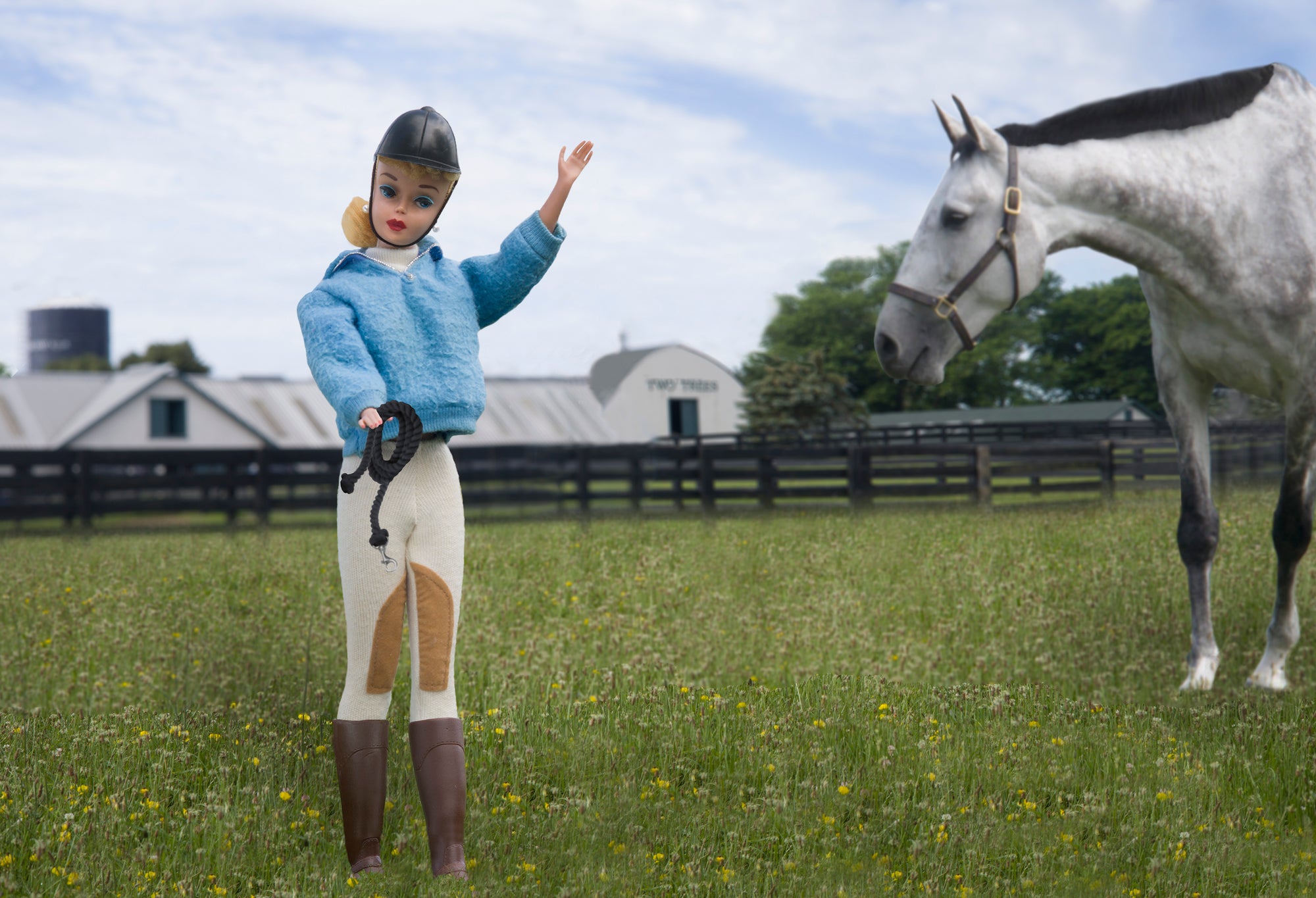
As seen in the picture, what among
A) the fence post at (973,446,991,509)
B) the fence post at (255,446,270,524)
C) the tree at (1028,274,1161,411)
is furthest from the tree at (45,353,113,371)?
the fence post at (973,446,991,509)

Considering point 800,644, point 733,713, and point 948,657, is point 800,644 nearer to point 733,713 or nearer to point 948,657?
point 948,657

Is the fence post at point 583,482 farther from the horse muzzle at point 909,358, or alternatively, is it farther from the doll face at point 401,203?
the doll face at point 401,203

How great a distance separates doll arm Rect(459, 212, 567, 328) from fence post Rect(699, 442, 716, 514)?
1106cm

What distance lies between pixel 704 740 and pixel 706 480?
10559 millimetres

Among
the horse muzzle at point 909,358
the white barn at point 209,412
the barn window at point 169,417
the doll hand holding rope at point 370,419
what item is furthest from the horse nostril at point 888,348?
the barn window at point 169,417

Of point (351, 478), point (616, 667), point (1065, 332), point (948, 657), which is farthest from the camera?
point (1065, 332)

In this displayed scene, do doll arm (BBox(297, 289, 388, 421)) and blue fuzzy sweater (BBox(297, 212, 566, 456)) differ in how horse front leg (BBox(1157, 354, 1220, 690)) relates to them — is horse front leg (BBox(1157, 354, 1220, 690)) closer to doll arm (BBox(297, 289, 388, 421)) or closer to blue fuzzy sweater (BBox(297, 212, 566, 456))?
blue fuzzy sweater (BBox(297, 212, 566, 456))

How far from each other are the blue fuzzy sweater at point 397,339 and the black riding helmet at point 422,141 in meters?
0.28

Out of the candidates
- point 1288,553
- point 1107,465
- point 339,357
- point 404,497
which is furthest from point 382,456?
point 1107,465

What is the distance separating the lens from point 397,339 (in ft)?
9.05

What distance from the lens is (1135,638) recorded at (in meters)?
5.30

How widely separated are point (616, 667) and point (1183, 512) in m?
2.81

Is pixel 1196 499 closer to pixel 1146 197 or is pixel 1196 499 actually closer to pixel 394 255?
pixel 1146 197

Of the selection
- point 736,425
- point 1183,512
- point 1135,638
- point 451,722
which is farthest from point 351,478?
point 736,425
